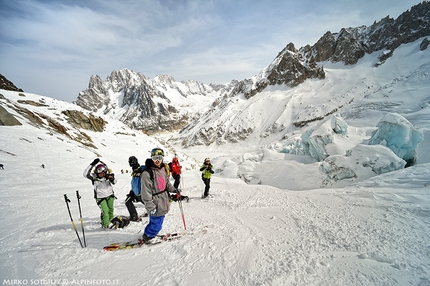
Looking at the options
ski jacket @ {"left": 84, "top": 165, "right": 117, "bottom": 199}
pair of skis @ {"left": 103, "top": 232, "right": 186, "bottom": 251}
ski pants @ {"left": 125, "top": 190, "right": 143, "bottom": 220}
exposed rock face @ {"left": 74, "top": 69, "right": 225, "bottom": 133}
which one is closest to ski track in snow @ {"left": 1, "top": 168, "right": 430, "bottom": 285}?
pair of skis @ {"left": 103, "top": 232, "right": 186, "bottom": 251}

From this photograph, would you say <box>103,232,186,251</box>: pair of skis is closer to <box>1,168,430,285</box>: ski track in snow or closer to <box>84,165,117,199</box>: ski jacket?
<box>1,168,430,285</box>: ski track in snow

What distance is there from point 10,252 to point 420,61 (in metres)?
87.4

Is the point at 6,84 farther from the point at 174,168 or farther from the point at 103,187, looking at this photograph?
the point at 103,187

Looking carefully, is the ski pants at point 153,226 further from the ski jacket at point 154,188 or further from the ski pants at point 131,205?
the ski pants at point 131,205

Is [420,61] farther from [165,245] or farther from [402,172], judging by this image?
[165,245]

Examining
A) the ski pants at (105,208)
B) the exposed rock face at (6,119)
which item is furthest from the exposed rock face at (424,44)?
the exposed rock face at (6,119)

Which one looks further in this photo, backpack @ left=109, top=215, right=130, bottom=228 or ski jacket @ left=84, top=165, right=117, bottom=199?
backpack @ left=109, top=215, right=130, bottom=228

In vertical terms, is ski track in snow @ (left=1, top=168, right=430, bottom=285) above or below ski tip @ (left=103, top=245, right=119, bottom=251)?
below

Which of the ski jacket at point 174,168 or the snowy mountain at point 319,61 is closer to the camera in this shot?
the ski jacket at point 174,168

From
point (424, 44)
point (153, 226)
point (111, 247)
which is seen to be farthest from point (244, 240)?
point (424, 44)

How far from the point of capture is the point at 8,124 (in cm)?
1875

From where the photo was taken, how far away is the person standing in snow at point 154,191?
4.36m

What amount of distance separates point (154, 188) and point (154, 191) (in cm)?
8

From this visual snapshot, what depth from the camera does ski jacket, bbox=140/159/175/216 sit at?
434 cm
